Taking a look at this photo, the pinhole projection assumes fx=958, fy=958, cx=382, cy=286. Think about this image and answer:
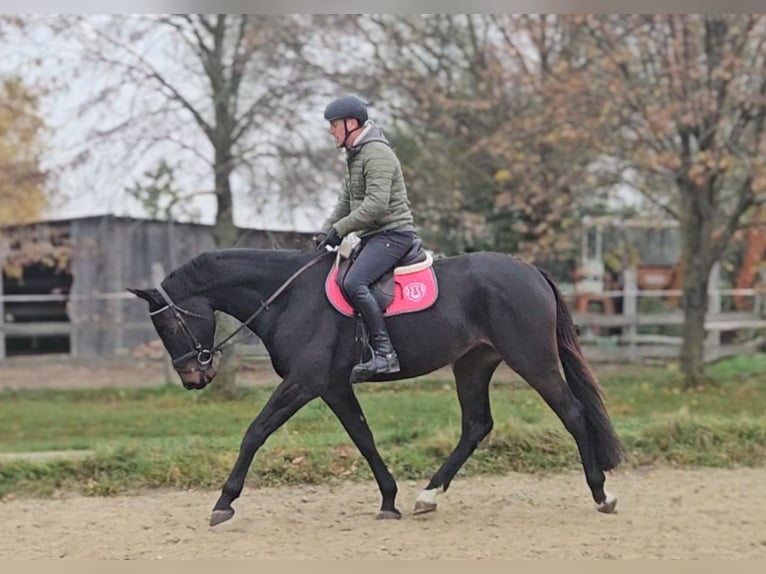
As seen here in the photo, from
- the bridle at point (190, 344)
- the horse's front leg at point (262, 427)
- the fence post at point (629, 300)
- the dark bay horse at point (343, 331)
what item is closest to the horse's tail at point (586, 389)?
the dark bay horse at point (343, 331)

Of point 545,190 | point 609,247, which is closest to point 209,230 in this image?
point 545,190

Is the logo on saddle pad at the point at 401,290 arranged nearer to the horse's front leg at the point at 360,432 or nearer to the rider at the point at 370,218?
the rider at the point at 370,218

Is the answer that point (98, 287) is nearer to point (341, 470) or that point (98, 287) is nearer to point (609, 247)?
point (609, 247)

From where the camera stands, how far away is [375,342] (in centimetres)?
575

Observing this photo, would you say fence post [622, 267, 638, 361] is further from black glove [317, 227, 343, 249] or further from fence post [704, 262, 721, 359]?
black glove [317, 227, 343, 249]

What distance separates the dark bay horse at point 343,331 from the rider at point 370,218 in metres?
0.19

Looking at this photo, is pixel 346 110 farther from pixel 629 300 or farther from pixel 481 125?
pixel 629 300

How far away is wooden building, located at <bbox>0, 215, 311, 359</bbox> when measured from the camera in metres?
14.6

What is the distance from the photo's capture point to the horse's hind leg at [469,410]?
624cm

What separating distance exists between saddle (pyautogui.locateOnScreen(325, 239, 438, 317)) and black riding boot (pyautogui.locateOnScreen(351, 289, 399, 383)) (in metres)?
0.10

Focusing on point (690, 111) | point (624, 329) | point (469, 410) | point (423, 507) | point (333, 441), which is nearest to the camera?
point (423, 507)

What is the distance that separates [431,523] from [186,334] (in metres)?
1.93

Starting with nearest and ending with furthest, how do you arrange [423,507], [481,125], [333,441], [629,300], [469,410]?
[423,507] < [469,410] < [333,441] < [481,125] < [629,300]

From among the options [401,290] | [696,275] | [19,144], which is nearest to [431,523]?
[401,290]
